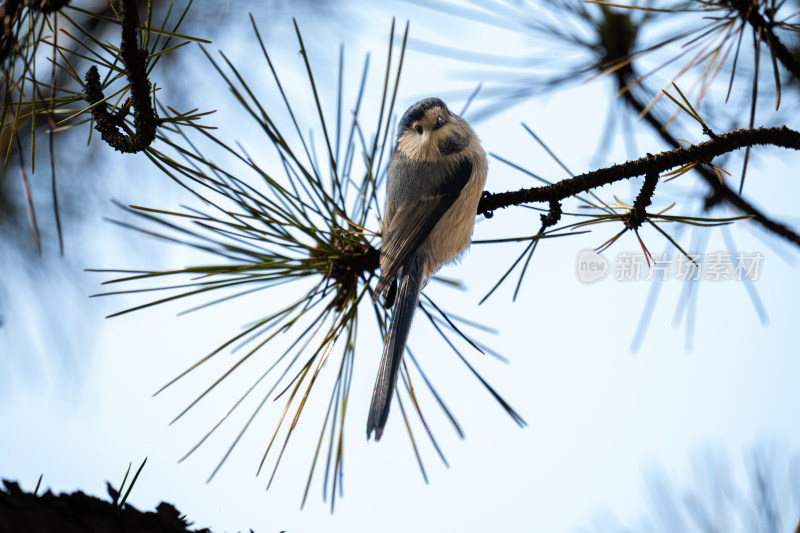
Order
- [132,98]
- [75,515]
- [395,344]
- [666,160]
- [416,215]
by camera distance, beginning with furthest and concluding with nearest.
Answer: [416,215] < [395,344] < [666,160] < [132,98] < [75,515]

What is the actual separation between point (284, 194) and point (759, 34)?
3.51ft

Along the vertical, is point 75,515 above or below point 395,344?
below

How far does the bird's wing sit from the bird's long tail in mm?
58

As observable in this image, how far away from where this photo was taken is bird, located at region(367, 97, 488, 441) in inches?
54.7

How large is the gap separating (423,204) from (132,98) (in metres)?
0.74

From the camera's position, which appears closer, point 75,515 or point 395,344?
point 75,515

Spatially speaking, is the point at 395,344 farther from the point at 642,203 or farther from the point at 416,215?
the point at 642,203

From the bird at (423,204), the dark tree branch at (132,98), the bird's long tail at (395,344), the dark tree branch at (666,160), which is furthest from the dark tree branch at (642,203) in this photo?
the dark tree branch at (132,98)

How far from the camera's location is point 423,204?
154 cm

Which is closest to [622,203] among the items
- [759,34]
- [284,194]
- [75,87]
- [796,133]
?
[796,133]

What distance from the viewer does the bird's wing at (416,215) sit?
1.38m

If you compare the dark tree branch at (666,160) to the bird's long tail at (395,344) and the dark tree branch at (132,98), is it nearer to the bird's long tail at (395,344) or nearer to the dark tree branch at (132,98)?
the bird's long tail at (395,344)

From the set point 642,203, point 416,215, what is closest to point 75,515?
point 416,215

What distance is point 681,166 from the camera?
48.7 inches
